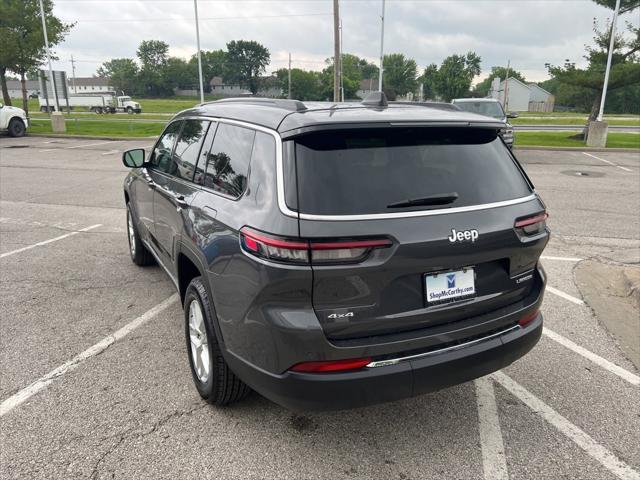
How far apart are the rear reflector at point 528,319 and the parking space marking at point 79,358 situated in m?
3.04

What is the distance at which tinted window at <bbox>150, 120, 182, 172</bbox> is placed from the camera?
416cm

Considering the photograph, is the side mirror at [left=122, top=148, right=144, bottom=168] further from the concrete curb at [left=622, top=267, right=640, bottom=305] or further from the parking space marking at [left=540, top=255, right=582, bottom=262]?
the concrete curb at [left=622, top=267, right=640, bottom=305]

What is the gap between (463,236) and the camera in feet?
7.96

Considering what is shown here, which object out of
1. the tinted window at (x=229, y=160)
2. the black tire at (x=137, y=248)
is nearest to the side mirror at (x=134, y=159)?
the black tire at (x=137, y=248)

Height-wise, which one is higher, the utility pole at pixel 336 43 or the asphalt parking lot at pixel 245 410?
the utility pole at pixel 336 43

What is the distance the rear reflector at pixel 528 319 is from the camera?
284 centimetres

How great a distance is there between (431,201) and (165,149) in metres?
2.77

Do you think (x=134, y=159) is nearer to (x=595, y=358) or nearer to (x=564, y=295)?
(x=595, y=358)

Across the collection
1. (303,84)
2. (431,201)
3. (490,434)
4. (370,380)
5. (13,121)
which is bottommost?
(490,434)

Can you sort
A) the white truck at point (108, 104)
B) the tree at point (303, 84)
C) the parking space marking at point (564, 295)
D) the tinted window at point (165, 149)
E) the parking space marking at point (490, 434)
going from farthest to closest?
the tree at point (303, 84), the white truck at point (108, 104), the parking space marking at point (564, 295), the tinted window at point (165, 149), the parking space marking at point (490, 434)

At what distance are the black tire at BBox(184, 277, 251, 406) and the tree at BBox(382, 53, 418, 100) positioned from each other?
105729 mm

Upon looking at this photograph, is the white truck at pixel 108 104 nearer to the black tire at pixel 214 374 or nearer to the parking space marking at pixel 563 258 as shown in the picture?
the parking space marking at pixel 563 258

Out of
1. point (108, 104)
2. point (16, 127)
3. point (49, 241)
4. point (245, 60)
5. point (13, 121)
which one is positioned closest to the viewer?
point (49, 241)

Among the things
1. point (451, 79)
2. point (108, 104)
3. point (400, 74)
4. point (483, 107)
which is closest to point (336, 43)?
point (483, 107)
